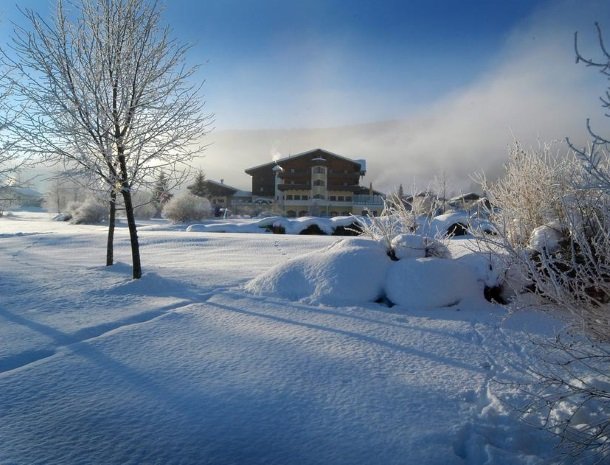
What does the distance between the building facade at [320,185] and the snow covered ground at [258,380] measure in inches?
1669

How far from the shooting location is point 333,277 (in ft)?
22.0

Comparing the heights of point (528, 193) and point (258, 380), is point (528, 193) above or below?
above

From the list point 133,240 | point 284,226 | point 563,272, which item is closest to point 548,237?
point 563,272

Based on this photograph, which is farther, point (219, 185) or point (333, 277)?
point (219, 185)

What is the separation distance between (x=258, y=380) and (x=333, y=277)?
11.2 feet

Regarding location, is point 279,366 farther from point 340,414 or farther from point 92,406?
point 92,406

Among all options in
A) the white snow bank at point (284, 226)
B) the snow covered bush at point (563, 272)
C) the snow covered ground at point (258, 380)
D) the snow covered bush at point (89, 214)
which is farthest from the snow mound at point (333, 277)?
the snow covered bush at point (89, 214)

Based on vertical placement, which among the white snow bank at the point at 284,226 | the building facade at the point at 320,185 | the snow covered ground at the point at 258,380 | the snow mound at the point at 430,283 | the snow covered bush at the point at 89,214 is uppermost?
the building facade at the point at 320,185

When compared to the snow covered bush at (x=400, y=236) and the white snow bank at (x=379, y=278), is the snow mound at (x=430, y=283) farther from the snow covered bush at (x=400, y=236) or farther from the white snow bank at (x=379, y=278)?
the snow covered bush at (x=400, y=236)

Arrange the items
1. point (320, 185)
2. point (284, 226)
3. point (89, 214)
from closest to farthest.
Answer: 1. point (284, 226)
2. point (89, 214)
3. point (320, 185)

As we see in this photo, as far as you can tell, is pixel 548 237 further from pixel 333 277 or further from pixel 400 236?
pixel 333 277

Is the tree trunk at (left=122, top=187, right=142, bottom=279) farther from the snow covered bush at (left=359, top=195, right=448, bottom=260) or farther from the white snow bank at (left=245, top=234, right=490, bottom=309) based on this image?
the snow covered bush at (left=359, top=195, right=448, bottom=260)

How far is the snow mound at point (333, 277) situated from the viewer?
21.3 ft

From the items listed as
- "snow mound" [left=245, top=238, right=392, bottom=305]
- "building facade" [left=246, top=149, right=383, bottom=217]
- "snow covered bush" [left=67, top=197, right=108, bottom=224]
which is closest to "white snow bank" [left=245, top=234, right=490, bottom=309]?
"snow mound" [left=245, top=238, right=392, bottom=305]
